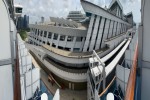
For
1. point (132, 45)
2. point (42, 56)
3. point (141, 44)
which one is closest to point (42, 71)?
point (42, 56)


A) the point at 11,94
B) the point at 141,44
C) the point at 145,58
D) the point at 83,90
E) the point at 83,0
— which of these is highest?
the point at 83,0

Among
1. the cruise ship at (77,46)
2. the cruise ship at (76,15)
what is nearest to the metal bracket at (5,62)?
the cruise ship at (77,46)

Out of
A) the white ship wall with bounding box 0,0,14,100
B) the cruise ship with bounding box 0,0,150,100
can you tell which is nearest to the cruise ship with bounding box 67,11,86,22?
the cruise ship with bounding box 0,0,150,100

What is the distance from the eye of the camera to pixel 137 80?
1.75 m

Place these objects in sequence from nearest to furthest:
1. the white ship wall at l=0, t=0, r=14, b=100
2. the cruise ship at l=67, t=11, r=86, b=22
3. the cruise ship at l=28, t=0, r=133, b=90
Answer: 1. the white ship wall at l=0, t=0, r=14, b=100
2. the cruise ship at l=28, t=0, r=133, b=90
3. the cruise ship at l=67, t=11, r=86, b=22

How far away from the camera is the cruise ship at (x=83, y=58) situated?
66.5 inches

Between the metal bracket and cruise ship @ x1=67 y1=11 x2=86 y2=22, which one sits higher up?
cruise ship @ x1=67 y1=11 x2=86 y2=22

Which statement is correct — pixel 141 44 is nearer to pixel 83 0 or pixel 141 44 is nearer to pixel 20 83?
pixel 20 83

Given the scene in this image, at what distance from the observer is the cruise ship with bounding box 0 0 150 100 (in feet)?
5.54

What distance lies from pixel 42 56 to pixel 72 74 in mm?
3860

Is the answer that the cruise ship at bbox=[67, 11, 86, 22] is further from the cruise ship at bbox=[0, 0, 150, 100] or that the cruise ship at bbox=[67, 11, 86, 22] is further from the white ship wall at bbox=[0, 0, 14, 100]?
the white ship wall at bbox=[0, 0, 14, 100]

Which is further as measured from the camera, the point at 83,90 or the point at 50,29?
the point at 50,29

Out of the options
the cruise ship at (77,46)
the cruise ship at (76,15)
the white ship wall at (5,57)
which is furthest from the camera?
the cruise ship at (76,15)

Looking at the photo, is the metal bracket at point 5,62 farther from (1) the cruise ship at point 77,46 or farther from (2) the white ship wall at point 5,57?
(1) the cruise ship at point 77,46
